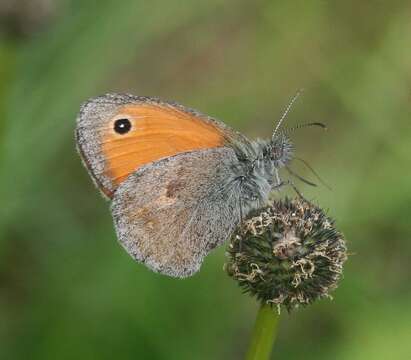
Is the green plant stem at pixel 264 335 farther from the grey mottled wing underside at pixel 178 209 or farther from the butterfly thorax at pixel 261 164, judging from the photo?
the butterfly thorax at pixel 261 164

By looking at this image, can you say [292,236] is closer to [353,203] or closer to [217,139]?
[217,139]

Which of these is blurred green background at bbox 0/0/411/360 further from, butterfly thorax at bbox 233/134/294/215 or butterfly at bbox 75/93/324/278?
butterfly thorax at bbox 233/134/294/215

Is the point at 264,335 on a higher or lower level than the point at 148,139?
lower

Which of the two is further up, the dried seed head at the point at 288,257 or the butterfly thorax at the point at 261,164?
the butterfly thorax at the point at 261,164

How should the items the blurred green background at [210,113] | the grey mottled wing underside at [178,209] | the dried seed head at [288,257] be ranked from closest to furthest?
1. the dried seed head at [288,257]
2. the grey mottled wing underside at [178,209]
3. the blurred green background at [210,113]

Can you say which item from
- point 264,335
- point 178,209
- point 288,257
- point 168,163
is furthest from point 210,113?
point 264,335

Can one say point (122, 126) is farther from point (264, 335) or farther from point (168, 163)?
point (264, 335)

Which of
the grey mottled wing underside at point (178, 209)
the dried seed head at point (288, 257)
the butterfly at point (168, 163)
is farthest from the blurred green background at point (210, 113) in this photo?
the dried seed head at point (288, 257)
